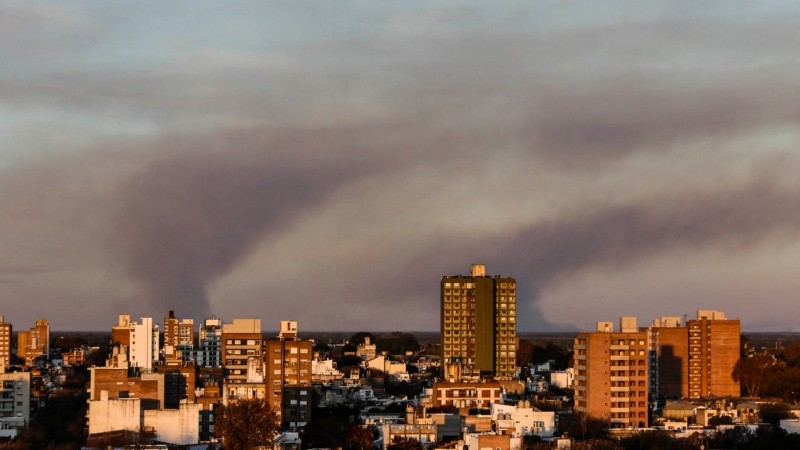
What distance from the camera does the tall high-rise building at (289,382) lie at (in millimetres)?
103688

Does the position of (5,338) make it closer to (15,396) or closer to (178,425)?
(15,396)

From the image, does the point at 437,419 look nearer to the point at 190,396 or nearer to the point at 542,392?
the point at 190,396

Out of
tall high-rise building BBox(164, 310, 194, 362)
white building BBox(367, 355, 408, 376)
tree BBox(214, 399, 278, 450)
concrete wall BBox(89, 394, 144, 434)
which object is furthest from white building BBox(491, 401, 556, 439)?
tall high-rise building BBox(164, 310, 194, 362)

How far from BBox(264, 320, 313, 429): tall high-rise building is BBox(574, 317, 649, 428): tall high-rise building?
62.3 feet

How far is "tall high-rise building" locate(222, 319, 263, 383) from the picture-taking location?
440 feet

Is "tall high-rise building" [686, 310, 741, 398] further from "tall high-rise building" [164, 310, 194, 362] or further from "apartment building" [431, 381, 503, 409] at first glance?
"tall high-rise building" [164, 310, 194, 362]

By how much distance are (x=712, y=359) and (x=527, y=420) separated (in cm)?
5767

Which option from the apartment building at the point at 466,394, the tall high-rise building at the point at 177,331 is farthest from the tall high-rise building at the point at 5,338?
the apartment building at the point at 466,394

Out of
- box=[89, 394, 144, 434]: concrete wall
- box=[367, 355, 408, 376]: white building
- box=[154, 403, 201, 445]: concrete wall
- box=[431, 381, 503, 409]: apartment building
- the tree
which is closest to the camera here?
the tree

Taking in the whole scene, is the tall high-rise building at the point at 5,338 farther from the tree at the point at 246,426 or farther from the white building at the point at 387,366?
the tree at the point at 246,426

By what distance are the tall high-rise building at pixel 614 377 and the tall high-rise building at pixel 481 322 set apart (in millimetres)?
50816

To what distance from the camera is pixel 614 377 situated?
355ft

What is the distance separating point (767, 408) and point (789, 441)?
2377cm

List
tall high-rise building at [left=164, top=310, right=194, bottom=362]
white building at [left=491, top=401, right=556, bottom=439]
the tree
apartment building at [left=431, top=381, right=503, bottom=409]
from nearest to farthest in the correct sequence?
the tree
white building at [left=491, top=401, right=556, bottom=439]
apartment building at [left=431, top=381, right=503, bottom=409]
tall high-rise building at [left=164, top=310, right=194, bottom=362]
